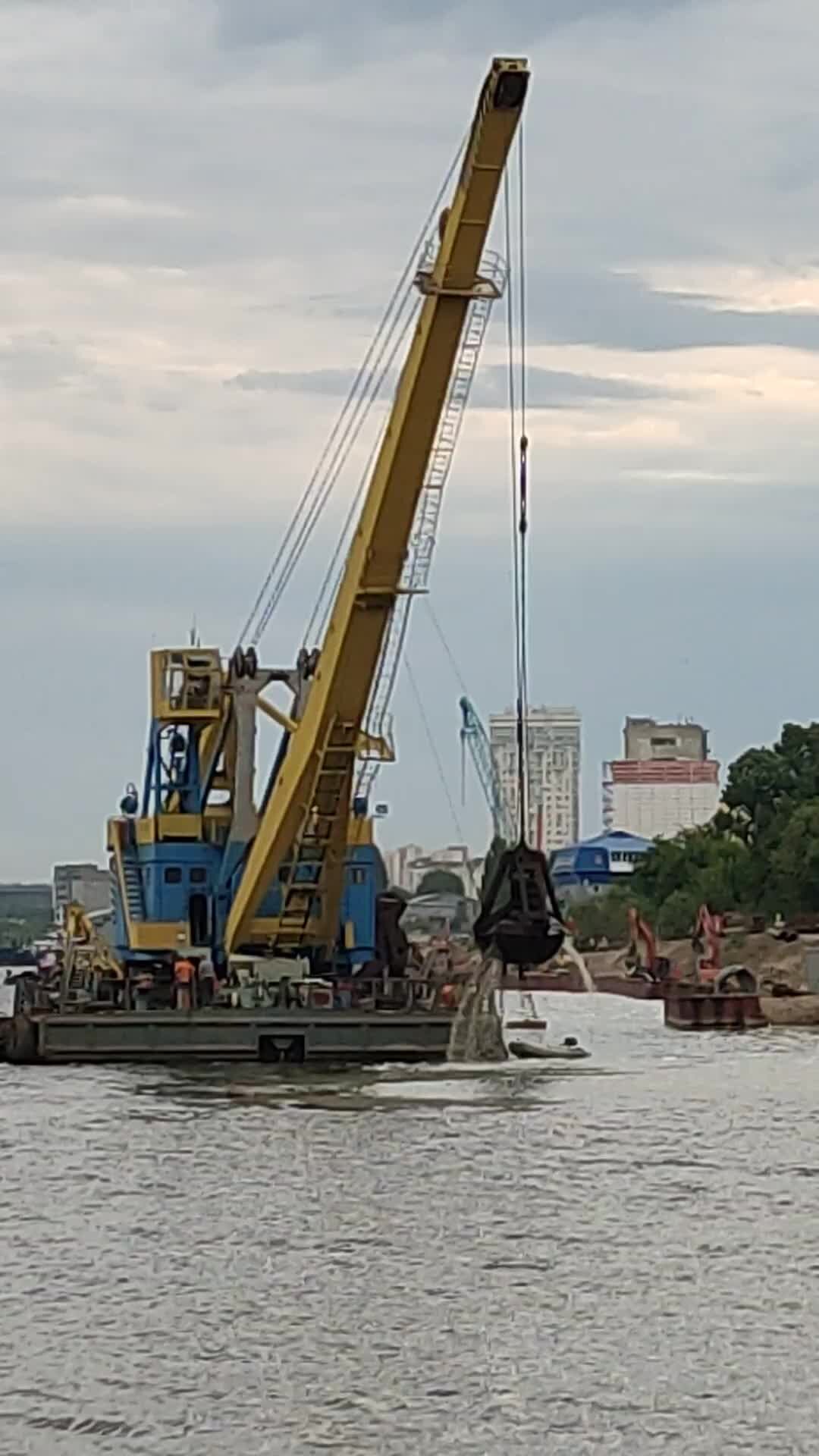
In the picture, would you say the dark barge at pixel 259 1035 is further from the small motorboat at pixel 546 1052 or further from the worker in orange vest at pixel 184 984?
the small motorboat at pixel 546 1052

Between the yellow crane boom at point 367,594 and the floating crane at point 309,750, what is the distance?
3 cm

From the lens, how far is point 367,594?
182ft

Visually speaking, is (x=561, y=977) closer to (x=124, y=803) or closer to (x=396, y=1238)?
(x=124, y=803)

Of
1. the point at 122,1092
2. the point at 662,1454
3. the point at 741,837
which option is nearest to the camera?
the point at 662,1454

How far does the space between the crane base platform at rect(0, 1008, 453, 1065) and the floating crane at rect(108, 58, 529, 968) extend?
15.5ft

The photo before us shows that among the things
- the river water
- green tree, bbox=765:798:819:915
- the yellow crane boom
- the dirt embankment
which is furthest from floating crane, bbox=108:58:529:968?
green tree, bbox=765:798:819:915

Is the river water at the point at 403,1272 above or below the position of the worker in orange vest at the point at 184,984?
below

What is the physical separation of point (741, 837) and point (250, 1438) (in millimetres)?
136032

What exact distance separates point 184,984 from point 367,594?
8629mm

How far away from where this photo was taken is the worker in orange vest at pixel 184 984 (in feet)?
187

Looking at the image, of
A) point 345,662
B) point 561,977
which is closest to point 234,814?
point 345,662

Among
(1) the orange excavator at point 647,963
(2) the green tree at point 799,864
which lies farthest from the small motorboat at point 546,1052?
(2) the green tree at point 799,864

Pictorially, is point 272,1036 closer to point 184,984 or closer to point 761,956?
point 184,984

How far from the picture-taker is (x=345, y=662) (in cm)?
5619
